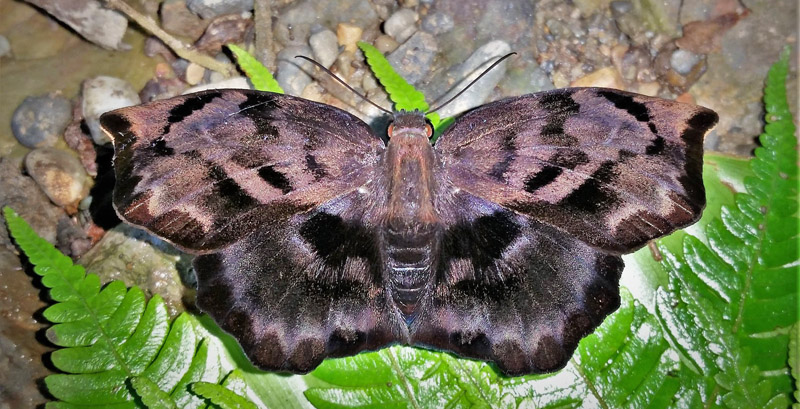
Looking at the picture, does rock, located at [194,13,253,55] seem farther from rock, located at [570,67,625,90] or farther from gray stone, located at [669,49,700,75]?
gray stone, located at [669,49,700,75]

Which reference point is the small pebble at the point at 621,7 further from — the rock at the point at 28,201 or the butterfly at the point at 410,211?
the rock at the point at 28,201

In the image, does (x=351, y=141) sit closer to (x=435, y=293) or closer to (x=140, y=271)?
(x=435, y=293)

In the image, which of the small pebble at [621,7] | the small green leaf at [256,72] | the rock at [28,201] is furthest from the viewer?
the small pebble at [621,7]

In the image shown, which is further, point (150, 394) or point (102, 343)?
point (102, 343)

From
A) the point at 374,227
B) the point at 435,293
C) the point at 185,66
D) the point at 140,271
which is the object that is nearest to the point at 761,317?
the point at 435,293

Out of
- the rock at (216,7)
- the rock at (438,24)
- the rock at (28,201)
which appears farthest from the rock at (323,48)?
the rock at (28,201)

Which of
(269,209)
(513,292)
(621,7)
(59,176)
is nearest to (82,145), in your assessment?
(59,176)

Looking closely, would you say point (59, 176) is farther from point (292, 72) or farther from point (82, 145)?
point (292, 72)
